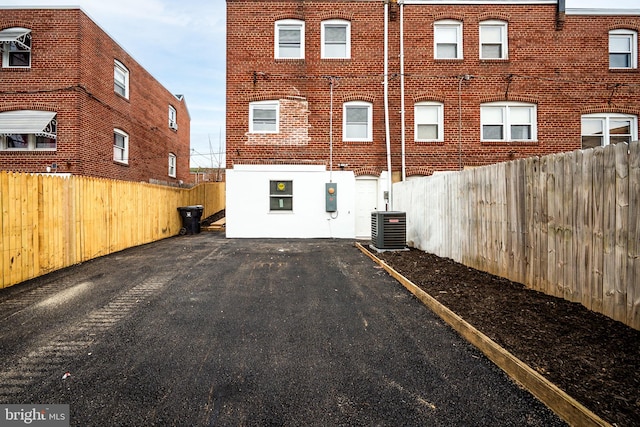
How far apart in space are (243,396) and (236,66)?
12.8 m

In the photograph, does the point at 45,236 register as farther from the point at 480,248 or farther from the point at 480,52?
the point at 480,52

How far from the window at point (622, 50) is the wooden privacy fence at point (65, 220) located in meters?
19.1

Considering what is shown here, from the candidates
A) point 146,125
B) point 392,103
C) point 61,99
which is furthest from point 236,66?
point 146,125

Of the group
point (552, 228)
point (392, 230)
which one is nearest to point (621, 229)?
point (552, 228)

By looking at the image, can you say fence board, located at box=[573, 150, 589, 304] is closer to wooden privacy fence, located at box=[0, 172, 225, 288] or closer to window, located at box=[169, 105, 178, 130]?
wooden privacy fence, located at box=[0, 172, 225, 288]

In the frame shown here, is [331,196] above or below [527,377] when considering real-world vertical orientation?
above

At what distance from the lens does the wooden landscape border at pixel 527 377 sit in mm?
2148

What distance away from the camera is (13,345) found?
11.2 feet

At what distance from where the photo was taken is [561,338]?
10.5 ft

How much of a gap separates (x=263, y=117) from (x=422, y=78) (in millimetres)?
6632

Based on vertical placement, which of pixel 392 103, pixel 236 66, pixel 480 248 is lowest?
pixel 480 248

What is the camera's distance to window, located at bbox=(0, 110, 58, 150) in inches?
479

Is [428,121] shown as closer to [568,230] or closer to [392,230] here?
[392,230]

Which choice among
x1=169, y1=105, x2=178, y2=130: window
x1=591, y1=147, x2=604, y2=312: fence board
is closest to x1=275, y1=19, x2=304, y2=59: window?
x1=591, y1=147, x2=604, y2=312: fence board
